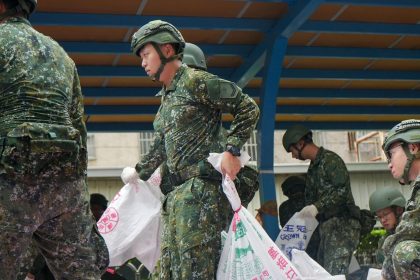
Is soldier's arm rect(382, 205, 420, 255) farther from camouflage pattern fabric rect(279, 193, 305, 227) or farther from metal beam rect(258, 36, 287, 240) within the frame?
camouflage pattern fabric rect(279, 193, 305, 227)

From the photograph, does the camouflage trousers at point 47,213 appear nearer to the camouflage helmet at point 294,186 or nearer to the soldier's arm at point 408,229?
the soldier's arm at point 408,229

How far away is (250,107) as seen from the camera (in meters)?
4.96

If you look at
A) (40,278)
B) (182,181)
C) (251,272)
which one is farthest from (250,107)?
(40,278)

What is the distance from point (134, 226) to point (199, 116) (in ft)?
4.63

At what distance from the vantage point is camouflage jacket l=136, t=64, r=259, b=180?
495 cm

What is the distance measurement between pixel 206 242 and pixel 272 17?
4010 millimetres

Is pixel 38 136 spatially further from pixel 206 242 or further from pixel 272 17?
pixel 272 17

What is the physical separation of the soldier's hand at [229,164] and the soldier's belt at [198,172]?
0.52ft

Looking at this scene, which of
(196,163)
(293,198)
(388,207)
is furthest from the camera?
(293,198)

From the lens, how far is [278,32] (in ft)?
26.7

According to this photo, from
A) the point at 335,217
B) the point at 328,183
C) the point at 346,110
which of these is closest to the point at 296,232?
the point at 335,217

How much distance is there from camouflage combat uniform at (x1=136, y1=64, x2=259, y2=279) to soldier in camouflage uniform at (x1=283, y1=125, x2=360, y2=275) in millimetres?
2753

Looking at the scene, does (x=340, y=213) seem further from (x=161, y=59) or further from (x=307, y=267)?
(x=161, y=59)

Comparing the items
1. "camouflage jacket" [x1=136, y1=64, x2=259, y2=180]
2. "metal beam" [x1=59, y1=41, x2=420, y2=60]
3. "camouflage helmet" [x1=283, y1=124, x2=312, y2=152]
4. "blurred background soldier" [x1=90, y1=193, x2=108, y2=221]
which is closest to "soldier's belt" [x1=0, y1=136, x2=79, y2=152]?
"camouflage jacket" [x1=136, y1=64, x2=259, y2=180]
